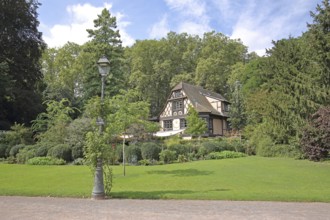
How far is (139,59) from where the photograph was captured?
65250 millimetres

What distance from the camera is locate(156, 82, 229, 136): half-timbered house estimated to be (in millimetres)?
51469

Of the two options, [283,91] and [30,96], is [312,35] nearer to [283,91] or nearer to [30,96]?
[283,91]

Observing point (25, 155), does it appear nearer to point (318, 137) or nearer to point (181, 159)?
point (181, 159)

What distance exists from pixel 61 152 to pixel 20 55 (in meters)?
19.2

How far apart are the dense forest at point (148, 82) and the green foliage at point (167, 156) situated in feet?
8.01

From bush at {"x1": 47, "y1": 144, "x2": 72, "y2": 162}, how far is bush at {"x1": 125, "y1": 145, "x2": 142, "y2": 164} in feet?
14.6

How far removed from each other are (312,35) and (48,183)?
22.1 meters

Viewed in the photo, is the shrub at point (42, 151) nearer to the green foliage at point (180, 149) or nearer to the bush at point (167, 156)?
the bush at point (167, 156)

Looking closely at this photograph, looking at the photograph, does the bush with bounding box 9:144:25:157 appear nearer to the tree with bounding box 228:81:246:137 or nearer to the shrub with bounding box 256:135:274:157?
the shrub with bounding box 256:135:274:157

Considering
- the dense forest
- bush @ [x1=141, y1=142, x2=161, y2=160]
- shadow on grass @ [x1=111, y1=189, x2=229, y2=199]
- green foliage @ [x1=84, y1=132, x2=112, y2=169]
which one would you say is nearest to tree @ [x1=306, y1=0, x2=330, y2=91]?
the dense forest

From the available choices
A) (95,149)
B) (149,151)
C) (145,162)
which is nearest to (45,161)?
(145,162)

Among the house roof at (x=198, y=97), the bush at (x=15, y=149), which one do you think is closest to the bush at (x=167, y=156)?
the bush at (x=15, y=149)

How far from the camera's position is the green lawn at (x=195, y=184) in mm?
11124

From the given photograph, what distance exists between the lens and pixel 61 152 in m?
24.8
